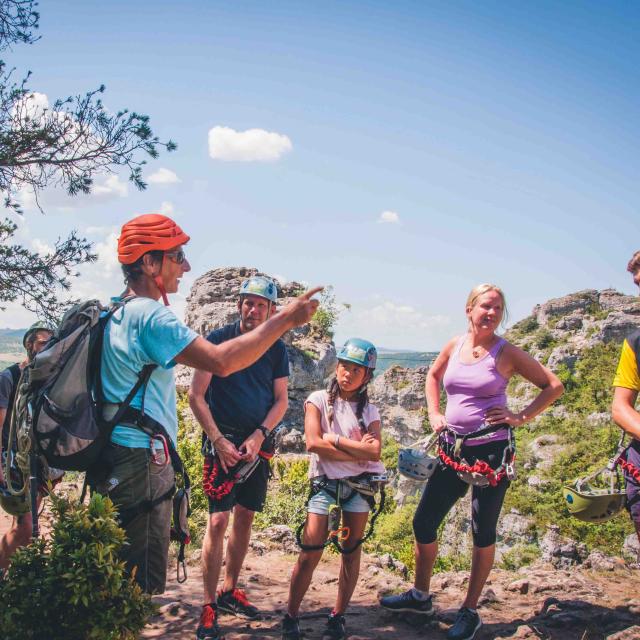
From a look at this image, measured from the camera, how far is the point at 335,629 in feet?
12.1

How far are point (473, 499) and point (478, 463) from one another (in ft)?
0.96

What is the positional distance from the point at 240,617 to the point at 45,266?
5330mm

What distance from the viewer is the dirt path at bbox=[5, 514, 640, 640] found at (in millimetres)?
3879

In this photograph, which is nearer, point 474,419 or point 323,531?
point 323,531

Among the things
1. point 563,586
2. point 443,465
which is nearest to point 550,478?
point 563,586

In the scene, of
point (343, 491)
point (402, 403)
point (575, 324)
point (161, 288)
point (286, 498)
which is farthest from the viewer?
point (575, 324)

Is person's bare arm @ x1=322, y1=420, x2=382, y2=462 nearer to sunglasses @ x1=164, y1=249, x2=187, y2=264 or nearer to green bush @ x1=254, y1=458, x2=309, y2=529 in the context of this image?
sunglasses @ x1=164, y1=249, x2=187, y2=264

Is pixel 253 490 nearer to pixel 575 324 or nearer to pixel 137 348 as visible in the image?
pixel 137 348

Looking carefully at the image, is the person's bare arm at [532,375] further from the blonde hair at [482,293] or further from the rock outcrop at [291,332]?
the rock outcrop at [291,332]

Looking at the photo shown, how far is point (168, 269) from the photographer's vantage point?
108 inches

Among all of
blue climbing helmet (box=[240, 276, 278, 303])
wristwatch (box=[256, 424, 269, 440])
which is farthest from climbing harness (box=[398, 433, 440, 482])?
blue climbing helmet (box=[240, 276, 278, 303])

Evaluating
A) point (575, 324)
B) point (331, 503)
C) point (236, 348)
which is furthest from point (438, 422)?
point (575, 324)

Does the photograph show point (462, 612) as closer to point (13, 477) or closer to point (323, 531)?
point (323, 531)

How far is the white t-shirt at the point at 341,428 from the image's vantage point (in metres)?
3.70
